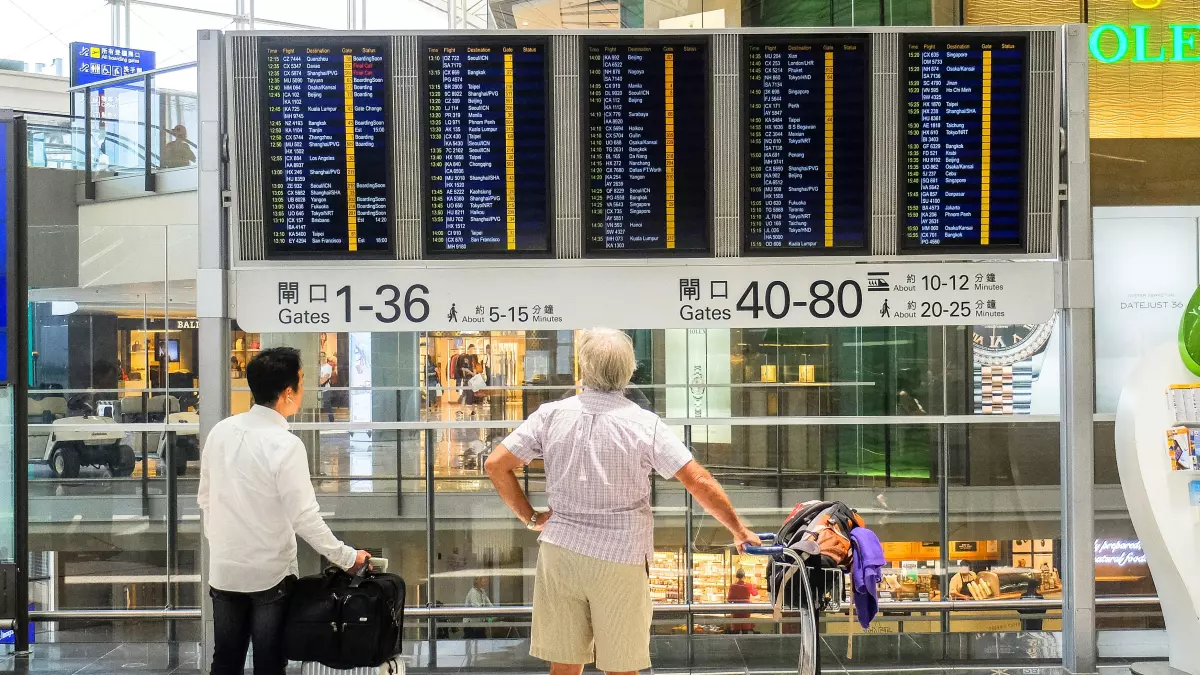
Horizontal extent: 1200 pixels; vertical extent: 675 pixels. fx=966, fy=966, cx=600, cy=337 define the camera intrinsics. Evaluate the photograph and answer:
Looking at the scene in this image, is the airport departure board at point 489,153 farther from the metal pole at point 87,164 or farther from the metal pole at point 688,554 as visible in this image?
the metal pole at point 87,164

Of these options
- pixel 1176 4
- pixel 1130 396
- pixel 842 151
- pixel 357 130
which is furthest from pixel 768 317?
pixel 1176 4

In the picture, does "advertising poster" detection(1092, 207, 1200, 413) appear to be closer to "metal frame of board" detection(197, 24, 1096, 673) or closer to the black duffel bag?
"metal frame of board" detection(197, 24, 1096, 673)

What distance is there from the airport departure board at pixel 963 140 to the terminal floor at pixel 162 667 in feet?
6.86

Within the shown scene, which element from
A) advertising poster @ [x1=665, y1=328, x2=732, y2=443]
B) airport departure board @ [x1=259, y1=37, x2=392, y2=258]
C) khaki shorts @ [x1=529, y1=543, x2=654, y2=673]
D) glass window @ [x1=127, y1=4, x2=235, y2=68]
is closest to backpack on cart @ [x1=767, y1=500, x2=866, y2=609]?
khaki shorts @ [x1=529, y1=543, x2=654, y2=673]

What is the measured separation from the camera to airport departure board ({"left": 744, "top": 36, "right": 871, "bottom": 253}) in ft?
14.9

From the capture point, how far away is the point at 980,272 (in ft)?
15.1

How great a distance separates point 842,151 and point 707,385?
2904mm

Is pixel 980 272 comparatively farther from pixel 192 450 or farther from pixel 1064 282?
pixel 192 450

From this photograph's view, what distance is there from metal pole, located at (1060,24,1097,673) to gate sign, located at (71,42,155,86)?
49.8 feet

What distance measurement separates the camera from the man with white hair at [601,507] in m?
3.29

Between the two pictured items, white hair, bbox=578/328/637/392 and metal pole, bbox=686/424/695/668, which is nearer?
white hair, bbox=578/328/637/392

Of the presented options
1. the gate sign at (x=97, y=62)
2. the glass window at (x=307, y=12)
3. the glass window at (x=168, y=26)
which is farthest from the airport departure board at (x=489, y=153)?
the glass window at (x=168, y=26)

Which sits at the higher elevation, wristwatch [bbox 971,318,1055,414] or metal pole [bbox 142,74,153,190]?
metal pole [bbox 142,74,153,190]

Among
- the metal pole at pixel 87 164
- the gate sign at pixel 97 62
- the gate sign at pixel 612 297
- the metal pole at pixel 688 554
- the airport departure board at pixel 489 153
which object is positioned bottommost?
the metal pole at pixel 688 554
